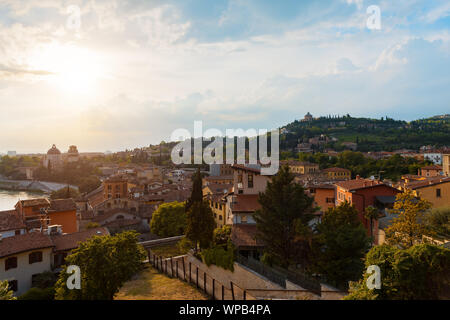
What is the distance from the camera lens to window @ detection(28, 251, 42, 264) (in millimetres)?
14961

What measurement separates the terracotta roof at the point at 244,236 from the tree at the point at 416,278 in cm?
731

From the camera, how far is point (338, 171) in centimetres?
5297

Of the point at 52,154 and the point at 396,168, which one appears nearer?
the point at 396,168

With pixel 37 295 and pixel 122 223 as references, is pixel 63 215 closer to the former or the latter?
pixel 122 223

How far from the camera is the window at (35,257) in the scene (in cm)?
1496

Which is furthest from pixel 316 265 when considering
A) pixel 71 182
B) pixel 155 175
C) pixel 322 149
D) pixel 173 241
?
pixel 322 149

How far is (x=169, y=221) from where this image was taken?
2258 cm

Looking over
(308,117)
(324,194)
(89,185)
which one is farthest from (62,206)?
(308,117)

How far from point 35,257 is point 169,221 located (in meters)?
9.19

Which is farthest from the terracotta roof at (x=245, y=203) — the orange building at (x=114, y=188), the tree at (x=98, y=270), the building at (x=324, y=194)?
the orange building at (x=114, y=188)
